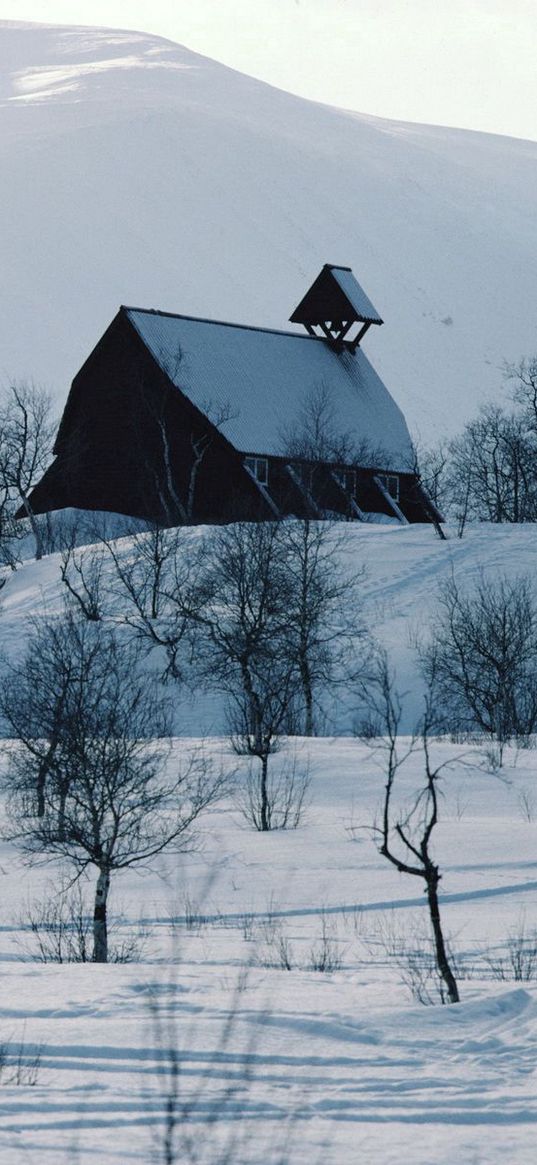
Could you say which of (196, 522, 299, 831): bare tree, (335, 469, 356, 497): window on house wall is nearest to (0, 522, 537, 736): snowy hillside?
(196, 522, 299, 831): bare tree

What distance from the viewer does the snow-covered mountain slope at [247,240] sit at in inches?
6102

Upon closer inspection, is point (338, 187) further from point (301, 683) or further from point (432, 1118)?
point (432, 1118)

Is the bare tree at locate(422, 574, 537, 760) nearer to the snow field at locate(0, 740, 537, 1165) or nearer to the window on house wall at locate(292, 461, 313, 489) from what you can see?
the window on house wall at locate(292, 461, 313, 489)

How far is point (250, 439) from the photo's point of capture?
5647 centimetres

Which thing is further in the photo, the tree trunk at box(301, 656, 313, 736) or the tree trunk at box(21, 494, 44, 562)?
the tree trunk at box(21, 494, 44, 562)

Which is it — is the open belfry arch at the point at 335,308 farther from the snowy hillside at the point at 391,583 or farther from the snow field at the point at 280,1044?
the snow field at the point at 280,1044

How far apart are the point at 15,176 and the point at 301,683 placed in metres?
154

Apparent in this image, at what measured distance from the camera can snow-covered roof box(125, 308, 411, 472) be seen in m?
57.7

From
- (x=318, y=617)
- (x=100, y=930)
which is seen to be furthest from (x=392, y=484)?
(x=100, y=930)

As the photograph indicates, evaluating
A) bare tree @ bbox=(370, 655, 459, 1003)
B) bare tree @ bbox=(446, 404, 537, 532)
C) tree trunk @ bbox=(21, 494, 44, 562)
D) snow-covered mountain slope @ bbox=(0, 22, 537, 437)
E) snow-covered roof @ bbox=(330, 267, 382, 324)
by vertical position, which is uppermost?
snow-covered mountain slope @ bbox=(0, 22, 537, 437)

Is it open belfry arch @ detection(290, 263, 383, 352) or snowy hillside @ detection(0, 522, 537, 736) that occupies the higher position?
open belfry arch @ detection(290, 263, 383, 352)

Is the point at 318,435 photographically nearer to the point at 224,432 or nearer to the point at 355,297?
the point at 224,432

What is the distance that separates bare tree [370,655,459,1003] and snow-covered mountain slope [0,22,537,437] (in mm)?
115283

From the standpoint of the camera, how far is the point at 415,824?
23.4m
